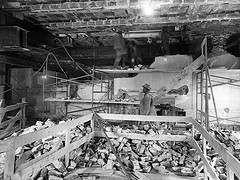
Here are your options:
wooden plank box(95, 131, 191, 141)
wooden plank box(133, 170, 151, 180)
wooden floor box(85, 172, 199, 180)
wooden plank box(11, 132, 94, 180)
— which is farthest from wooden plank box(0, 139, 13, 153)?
wooden plank box(95, 131, 191, 141)

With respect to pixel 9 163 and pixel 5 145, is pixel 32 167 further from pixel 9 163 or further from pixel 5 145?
pixel 5 145

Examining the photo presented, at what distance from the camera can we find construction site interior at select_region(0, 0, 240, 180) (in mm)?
3488

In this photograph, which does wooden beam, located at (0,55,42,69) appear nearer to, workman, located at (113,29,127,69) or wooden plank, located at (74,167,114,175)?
workman, located at (113,29,127,69)

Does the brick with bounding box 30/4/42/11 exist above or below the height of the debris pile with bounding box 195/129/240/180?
above

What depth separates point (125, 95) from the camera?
28.6 ft

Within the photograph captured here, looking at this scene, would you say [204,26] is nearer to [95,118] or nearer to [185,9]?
[185,9]

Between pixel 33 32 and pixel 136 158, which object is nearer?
pixel 136 158

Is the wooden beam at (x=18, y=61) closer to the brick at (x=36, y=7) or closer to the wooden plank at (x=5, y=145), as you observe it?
the brick at (x=36, y=7)

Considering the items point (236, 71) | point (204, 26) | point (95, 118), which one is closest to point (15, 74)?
point (95, 118)

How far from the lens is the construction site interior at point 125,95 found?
11.4 feet

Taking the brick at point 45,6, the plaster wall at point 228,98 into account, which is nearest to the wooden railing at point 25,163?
the brick at point 45,6

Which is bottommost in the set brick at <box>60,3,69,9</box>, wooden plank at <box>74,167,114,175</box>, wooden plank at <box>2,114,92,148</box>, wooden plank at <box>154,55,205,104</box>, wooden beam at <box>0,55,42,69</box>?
wooden plank at <box>74,167,114,175</box>

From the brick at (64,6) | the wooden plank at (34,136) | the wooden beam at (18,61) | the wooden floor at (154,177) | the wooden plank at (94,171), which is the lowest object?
the wooden floor at (154,177)

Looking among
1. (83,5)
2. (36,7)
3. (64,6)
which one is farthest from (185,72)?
(36,7)
